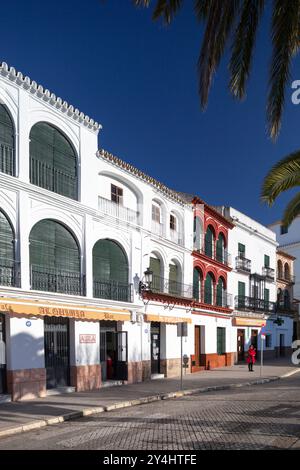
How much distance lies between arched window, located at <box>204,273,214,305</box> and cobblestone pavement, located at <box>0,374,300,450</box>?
14.2m

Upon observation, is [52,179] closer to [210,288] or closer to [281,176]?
[281,176]

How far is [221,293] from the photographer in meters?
32.8

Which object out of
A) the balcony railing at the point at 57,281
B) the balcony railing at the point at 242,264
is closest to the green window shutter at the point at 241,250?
the balcony railing at the point at 242,264

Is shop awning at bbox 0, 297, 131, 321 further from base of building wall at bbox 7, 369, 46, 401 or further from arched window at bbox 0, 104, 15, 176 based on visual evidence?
arched window at bbox 0, 104, 15, 176

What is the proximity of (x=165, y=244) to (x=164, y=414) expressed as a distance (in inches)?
491

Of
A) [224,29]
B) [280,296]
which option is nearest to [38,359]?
[224,29]

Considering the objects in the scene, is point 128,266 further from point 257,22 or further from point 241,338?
point 241,338

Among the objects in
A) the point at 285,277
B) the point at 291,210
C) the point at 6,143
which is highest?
the point at 6,143

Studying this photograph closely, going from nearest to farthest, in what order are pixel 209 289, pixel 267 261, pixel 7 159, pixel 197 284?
1. pixel 7 159
2. pixel 197 284
3. pixel 209 289
4. pixel 267 261

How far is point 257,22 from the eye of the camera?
8680mm

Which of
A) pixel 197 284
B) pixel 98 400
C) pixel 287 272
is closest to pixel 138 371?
pixel 98 400

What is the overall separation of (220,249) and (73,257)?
1591 cm

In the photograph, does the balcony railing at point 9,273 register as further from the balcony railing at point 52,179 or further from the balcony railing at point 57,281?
the balcony railing at point 52,179
